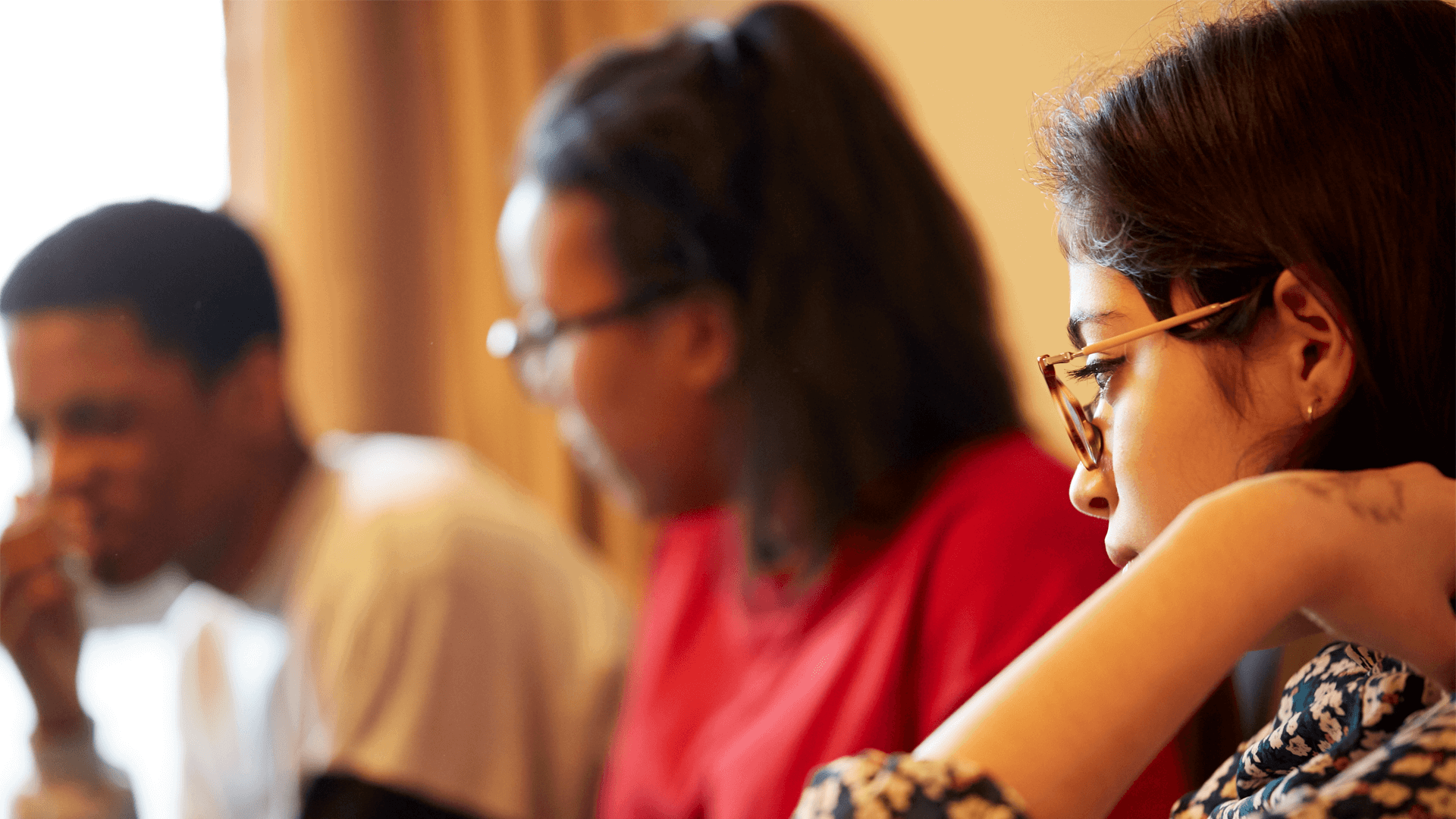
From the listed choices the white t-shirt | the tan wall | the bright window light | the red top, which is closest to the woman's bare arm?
the red top

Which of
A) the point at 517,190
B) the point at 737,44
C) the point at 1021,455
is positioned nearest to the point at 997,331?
the point at 1021,455

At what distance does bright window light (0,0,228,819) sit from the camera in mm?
839

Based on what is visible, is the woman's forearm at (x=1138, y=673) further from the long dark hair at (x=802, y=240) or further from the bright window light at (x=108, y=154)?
the bright window light at (x=108, y=154)

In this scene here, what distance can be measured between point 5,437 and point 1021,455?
30.3 inches

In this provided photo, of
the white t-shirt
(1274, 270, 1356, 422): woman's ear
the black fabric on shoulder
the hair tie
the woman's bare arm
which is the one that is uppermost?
the hair tie

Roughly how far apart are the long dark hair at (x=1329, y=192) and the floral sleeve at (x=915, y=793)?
0.58 feet

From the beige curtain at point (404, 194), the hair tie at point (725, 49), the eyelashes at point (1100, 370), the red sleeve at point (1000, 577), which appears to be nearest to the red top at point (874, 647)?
the red sleeve at point (1000, 577)

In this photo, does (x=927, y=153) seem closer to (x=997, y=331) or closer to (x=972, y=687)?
(x=997, y=331)

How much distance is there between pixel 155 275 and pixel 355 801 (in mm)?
465

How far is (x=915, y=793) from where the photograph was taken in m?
0.35

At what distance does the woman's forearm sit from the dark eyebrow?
88 millimetres

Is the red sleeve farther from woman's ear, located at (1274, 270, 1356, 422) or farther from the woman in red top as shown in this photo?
woman's ear, located at (1274, 270, 1356, 422)

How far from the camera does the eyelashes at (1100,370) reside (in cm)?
42

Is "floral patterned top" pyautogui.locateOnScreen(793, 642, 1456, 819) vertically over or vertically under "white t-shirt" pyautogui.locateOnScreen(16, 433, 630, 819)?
over
